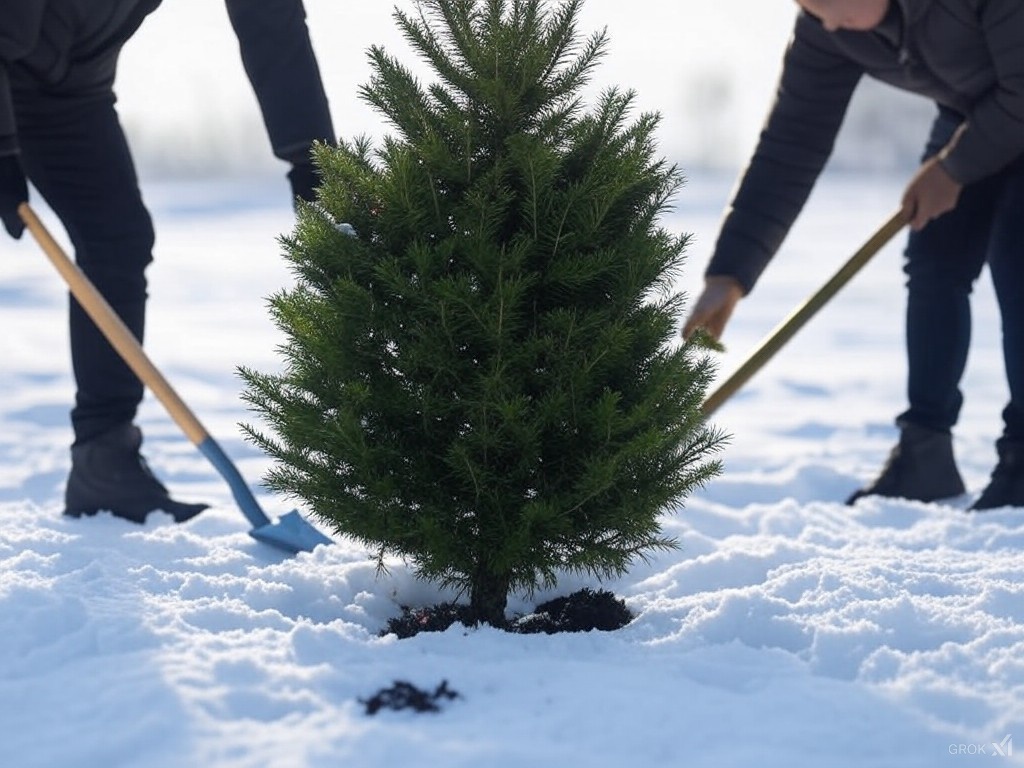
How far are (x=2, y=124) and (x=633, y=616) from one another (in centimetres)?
221

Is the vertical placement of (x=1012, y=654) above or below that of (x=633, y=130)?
below

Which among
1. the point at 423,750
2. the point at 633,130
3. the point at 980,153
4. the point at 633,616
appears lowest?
the point at 423,750

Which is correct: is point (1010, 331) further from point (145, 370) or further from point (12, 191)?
point (12, 191)

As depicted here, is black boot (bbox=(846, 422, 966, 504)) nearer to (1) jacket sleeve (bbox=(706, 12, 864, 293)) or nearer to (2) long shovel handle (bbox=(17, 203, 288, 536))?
(1) jacket sleeve (bbox=(706, 12, 864, 293))

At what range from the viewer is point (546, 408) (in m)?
2.81

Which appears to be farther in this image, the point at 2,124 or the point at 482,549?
the point at 2,124

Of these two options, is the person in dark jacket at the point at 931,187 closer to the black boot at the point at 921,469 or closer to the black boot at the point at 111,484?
the black boot at the point at 921,469

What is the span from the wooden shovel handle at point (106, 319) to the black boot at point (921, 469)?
2.61m

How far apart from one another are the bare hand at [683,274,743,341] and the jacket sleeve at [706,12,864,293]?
3cm

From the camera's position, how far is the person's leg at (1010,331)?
4.72m

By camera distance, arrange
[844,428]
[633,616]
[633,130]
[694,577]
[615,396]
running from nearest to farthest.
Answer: [615,396] → [633,130] → [633,616] → [694,577] → [844,428]

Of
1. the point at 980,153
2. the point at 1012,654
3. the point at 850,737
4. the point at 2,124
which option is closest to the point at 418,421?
the point at 850,737

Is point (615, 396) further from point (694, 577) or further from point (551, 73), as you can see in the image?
point (694, 577)

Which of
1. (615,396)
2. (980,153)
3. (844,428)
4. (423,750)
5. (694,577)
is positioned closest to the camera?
(423,750)
